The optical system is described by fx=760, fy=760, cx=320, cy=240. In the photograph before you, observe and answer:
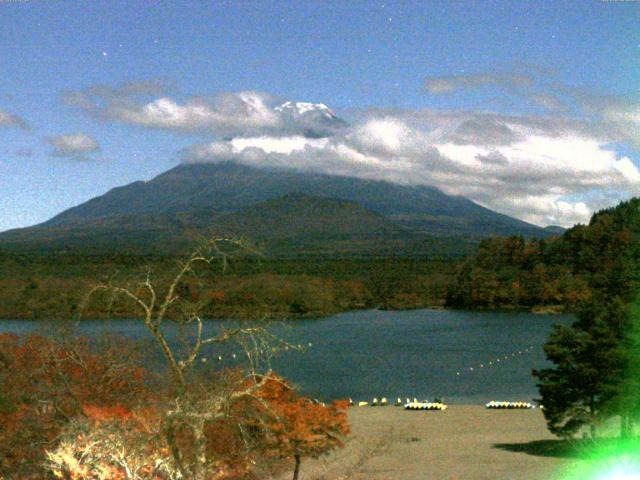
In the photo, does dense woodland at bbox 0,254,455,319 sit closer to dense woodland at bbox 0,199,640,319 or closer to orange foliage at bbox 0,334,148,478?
dense woodland at bbox 0,199,640,319

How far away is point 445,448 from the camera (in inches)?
852

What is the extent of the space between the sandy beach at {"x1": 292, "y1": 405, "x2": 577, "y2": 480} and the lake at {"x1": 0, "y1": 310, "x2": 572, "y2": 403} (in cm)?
603

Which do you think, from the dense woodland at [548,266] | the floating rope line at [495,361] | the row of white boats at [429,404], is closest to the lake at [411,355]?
the floating rope line at [495,361]

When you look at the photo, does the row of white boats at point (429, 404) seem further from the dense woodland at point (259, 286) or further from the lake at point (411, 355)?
the dense woodland at point (259, 286)

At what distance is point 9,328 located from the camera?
2490 inches

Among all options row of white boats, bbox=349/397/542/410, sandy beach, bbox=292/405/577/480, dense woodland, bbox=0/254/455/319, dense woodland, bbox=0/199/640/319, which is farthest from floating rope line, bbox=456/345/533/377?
dense woodland, bbox=0/199/640/319

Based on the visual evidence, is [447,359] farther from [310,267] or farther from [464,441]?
[310,267]

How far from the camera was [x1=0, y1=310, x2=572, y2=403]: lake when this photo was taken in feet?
123

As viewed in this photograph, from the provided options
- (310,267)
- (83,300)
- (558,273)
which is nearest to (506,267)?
(558,273)

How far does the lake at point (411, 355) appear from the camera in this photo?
37.4m

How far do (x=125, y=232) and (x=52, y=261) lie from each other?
7871 centimetres

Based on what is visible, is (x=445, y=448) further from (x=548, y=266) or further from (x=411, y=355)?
(x=548, y=266)

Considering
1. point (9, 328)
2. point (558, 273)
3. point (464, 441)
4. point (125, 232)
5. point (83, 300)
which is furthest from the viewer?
point (125, 232)

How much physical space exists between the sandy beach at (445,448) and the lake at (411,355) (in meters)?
6.03
